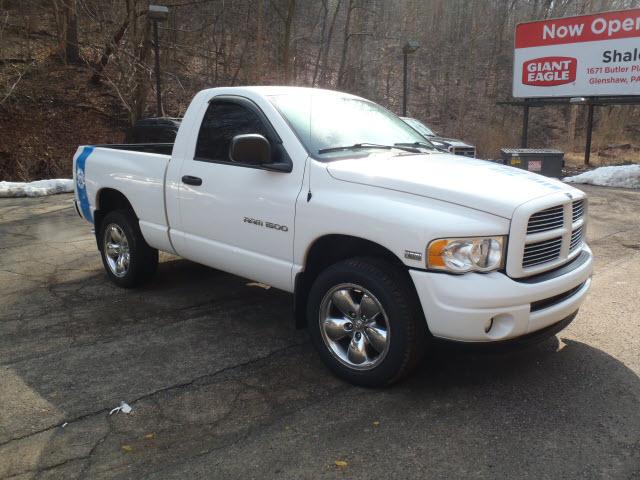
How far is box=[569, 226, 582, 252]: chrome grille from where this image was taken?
13.1 feet

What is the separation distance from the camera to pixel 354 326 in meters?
3.80

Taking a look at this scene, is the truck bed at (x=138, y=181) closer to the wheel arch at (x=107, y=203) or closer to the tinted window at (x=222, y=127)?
the wheel arch at (x=107, y=203)

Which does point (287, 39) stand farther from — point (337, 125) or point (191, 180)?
point (337, 125)

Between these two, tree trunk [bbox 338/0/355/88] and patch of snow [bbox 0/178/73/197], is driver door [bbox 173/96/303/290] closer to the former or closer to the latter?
patch of snow [bbox 0/178/73/197]

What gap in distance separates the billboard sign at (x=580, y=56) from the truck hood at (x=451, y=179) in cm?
1485

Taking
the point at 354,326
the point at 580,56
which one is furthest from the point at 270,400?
the point at 580,56

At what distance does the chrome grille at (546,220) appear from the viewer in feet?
11.4

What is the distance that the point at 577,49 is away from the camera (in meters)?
17.3

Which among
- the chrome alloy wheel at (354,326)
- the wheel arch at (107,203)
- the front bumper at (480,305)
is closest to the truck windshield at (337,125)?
the chrome alloy wheel at (354,326)

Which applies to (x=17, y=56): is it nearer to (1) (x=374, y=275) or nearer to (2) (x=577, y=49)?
(2) (x=577, y=49)

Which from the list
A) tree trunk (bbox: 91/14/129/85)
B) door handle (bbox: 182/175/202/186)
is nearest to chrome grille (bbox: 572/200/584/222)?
door handle (bbox: 182/175/202/186)

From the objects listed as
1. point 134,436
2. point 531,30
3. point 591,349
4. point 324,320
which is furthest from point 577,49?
point 134,436

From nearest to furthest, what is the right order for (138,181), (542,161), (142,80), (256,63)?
(138,181) < (542,161) < (142,80) < (256,63)

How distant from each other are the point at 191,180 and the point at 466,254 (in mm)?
2485
